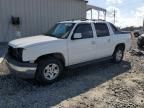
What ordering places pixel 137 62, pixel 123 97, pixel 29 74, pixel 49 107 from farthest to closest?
pixel 137 62 → pixel 29 74 → pixel 123 97 → pixel 49 107

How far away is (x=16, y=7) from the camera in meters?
14.6

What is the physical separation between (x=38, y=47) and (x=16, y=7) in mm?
9146

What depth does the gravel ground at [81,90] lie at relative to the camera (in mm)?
5387

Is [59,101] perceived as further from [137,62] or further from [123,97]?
[137,62]

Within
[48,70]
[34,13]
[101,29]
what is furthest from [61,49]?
[34,13]

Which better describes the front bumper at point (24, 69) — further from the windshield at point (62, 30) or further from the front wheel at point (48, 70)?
the windshield at point (62, 30)

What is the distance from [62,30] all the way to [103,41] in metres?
1.66

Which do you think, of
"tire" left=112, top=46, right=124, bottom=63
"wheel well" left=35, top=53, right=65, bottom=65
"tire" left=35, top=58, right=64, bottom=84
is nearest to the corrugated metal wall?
"tire" left=112, top=46, right=124, bottom=63

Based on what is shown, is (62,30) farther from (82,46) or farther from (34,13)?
(34,13)

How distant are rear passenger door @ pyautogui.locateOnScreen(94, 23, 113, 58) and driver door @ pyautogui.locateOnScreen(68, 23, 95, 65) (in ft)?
1.00

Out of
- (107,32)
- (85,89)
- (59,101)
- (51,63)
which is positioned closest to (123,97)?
(85,89)

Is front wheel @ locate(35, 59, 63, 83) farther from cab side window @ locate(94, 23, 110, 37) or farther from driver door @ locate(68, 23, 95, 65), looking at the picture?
cab side window @ locate(94, 23, 110, 37)

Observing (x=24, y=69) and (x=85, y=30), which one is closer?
(x=24, y=69)

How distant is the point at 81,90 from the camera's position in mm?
6246
